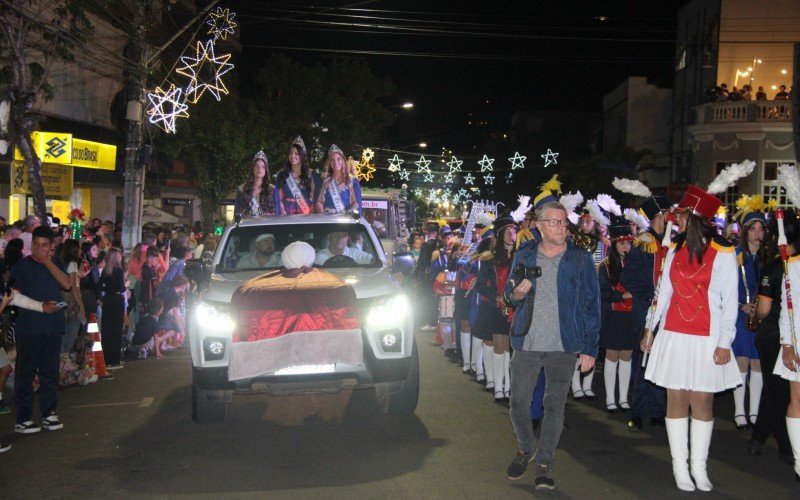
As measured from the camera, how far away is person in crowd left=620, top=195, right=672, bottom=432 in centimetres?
858

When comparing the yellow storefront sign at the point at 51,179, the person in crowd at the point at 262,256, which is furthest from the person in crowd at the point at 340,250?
the yellow storefront sign at the point at 51,179

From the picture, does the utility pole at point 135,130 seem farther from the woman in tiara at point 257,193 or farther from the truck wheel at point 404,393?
the truck wheel at point 404,393

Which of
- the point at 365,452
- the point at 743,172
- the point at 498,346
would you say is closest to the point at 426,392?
the point at 498,346

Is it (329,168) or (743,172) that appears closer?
(743,172)

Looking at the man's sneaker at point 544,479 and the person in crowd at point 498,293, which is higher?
the person in crowd at point 498,293

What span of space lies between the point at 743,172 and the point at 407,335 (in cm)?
330

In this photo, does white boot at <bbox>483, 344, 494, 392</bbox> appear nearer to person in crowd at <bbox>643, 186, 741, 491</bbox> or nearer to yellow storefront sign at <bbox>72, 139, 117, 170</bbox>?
person in crowd at <bbox>643, 186, 741, 491</bbox>

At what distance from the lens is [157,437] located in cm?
819

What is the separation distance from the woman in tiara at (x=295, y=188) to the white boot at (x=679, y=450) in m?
6.81

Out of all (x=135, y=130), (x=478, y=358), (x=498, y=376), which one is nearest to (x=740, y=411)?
(x=498, y=376)

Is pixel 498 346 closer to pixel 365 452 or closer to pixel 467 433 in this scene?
pixel 467 433

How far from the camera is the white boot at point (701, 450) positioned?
21.2 ft

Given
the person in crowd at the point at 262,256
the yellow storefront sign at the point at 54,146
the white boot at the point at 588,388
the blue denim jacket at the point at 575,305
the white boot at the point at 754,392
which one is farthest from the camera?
the yellow storefront sign at the point at 54,146

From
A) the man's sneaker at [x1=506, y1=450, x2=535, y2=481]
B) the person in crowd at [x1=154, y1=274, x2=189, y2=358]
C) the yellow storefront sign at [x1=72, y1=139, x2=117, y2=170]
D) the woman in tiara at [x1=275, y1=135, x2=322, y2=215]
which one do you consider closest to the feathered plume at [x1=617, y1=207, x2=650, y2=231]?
the man's sneaker at [x1=506, y1=450, x2=535, y2=481]
